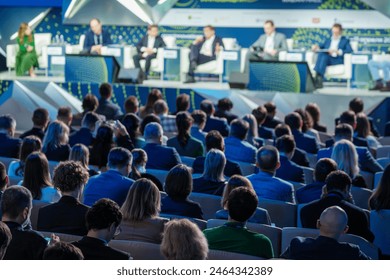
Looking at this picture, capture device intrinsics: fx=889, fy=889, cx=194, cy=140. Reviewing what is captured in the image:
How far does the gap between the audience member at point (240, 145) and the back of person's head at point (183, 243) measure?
449cm

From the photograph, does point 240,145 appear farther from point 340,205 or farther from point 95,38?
point 95,38

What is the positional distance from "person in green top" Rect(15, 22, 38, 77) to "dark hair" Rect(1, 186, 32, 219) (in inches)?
430

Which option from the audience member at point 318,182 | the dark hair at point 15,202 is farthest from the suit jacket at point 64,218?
the audience member at point 318,182

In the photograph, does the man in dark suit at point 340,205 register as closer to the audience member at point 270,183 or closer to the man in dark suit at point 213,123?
the audience member at point 270,183

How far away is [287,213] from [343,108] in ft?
23.1

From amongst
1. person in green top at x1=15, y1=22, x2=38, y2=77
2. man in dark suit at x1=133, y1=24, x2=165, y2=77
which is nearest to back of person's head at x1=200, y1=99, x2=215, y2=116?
man in dark suit at x1=133, y1=24, x2=165, y2=77

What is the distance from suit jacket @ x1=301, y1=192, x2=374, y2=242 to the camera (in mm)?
5961

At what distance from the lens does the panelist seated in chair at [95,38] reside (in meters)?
15.5

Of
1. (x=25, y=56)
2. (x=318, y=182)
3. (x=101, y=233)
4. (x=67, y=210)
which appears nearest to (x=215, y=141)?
(x=318, y=182)

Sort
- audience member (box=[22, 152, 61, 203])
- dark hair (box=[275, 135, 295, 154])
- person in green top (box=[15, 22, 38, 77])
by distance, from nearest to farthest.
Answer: audience member (box=[22, 152, 61, 203]) → dark hair (box=[275, 135, 295, 154]) → person in green top (box=[15, 22, 38, 77])

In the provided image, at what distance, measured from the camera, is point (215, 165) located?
6.88m

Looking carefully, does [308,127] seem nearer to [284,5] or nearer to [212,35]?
[212,35]

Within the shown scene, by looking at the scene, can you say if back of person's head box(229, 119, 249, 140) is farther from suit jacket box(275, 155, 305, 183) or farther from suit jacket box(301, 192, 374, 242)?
suit jacket box(301, 192, 374, 242)
